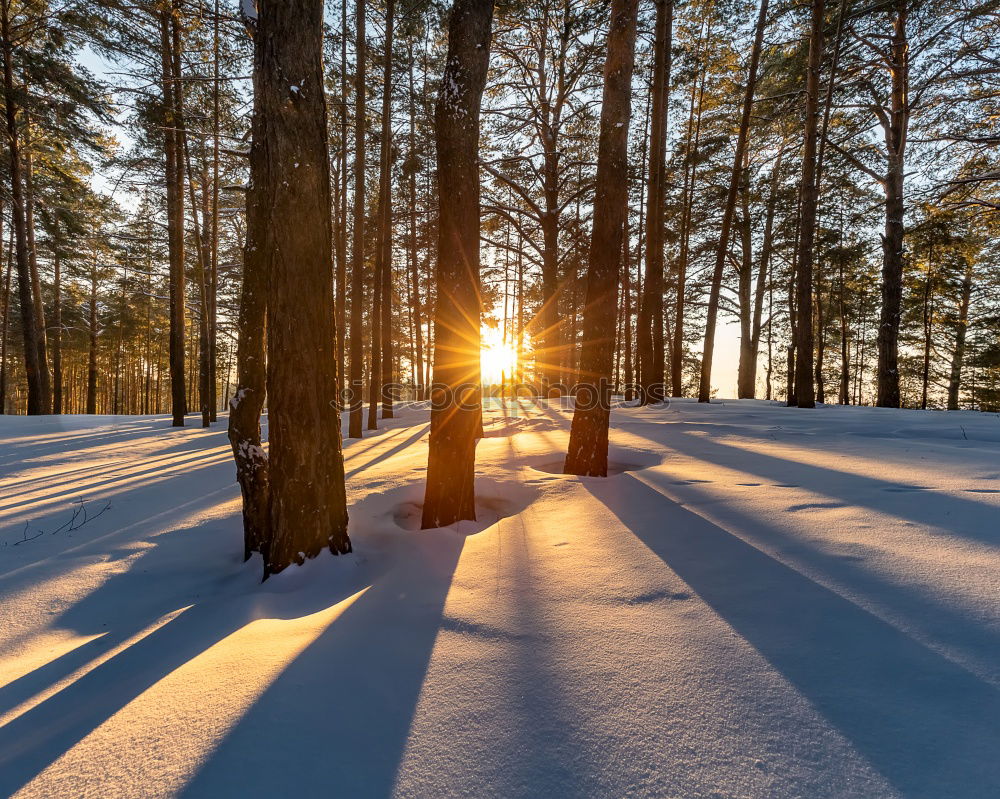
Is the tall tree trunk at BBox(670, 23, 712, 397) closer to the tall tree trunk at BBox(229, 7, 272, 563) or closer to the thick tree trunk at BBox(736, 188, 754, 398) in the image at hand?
the thick tree trunk at BBox(736, 188, 754, 398)

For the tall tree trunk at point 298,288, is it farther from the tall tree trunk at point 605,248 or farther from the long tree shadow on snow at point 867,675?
the tall tree trunk at point 605,248

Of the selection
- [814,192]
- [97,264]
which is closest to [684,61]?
[814,192]

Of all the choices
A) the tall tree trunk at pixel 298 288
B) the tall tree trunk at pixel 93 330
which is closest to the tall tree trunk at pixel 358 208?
the tall tree trunk at pixel 298 288

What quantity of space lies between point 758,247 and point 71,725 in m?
23.3

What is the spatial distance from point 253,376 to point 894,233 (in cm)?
1553

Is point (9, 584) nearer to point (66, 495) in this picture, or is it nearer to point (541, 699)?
point (66, 495)

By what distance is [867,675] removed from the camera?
4.87 ft

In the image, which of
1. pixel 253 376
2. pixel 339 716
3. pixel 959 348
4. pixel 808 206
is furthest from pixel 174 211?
pixel 959 348

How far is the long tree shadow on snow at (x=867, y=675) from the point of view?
1139 mm

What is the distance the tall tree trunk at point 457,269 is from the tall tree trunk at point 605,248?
62.9 inches

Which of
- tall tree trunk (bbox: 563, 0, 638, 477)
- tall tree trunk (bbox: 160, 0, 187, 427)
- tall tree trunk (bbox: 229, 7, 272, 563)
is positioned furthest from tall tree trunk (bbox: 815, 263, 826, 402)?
tall tree trunk (bbox: 160, 0, 187, 427)

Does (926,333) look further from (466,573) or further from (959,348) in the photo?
(466,573)

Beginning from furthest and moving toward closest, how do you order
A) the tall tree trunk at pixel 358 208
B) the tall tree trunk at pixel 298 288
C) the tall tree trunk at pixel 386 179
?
the tall tree trunk at pixel 386 179 → the tall tree trunk at pixel 358 208 → the tall tree trunk at pixel 298 288

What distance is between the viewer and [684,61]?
10.0m
